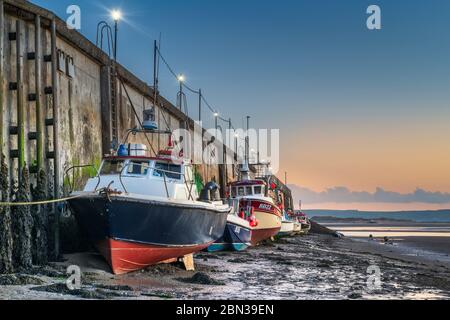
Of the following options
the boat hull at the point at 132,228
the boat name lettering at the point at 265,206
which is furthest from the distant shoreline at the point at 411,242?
the boat hull at the point at 132,228

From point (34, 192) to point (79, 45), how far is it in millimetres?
5057

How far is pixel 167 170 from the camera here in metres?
12.5

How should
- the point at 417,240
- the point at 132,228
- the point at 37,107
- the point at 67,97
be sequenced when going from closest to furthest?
the point at 132,228, the point at 37,107, the point at 67,97, the point at 417,240

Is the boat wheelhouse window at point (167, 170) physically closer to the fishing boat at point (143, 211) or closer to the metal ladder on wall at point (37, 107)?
the fishing boat at point (143, 211)

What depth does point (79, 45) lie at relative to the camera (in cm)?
1402

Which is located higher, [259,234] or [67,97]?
[67,97]

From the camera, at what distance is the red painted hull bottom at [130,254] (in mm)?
10242

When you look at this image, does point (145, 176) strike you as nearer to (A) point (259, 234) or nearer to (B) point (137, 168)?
(B) point (137, 168)

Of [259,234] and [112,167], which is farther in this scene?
[259,234]

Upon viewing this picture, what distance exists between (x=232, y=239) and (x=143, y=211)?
29.1 feet

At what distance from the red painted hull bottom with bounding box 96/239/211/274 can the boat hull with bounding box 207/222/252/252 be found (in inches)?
278

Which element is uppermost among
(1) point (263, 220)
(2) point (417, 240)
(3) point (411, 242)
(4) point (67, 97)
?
(4) point (67, 97)

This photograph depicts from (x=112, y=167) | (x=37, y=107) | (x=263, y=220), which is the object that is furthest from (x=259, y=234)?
(x=37, y=107)
